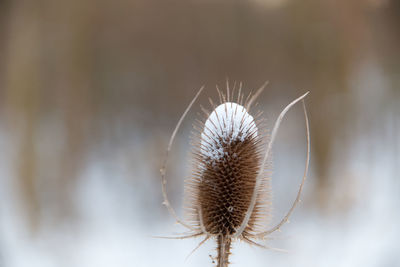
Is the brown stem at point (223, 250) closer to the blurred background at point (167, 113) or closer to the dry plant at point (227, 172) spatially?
the dry plant at point (227, 172)

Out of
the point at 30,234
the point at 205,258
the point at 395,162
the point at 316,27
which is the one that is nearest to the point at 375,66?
the point at 316,27

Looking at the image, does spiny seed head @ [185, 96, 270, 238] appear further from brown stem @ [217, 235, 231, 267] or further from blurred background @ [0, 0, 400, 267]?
blurred background @ [0, 0, 400, 267]

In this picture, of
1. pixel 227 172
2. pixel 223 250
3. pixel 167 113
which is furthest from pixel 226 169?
pixel 167 113

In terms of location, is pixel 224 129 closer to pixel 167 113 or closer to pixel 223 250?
pixel 223 250

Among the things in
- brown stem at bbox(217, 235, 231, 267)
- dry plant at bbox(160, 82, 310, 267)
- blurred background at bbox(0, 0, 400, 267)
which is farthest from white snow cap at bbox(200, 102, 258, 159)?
blurred background at bbox(0, 0, 400, 267)

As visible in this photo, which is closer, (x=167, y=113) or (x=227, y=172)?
(x=227, y=172)

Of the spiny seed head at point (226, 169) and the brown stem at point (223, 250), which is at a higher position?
the spiny seed head at point (226, 169)

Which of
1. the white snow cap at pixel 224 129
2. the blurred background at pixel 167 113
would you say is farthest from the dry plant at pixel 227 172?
the blurred background at pixel 167 113
